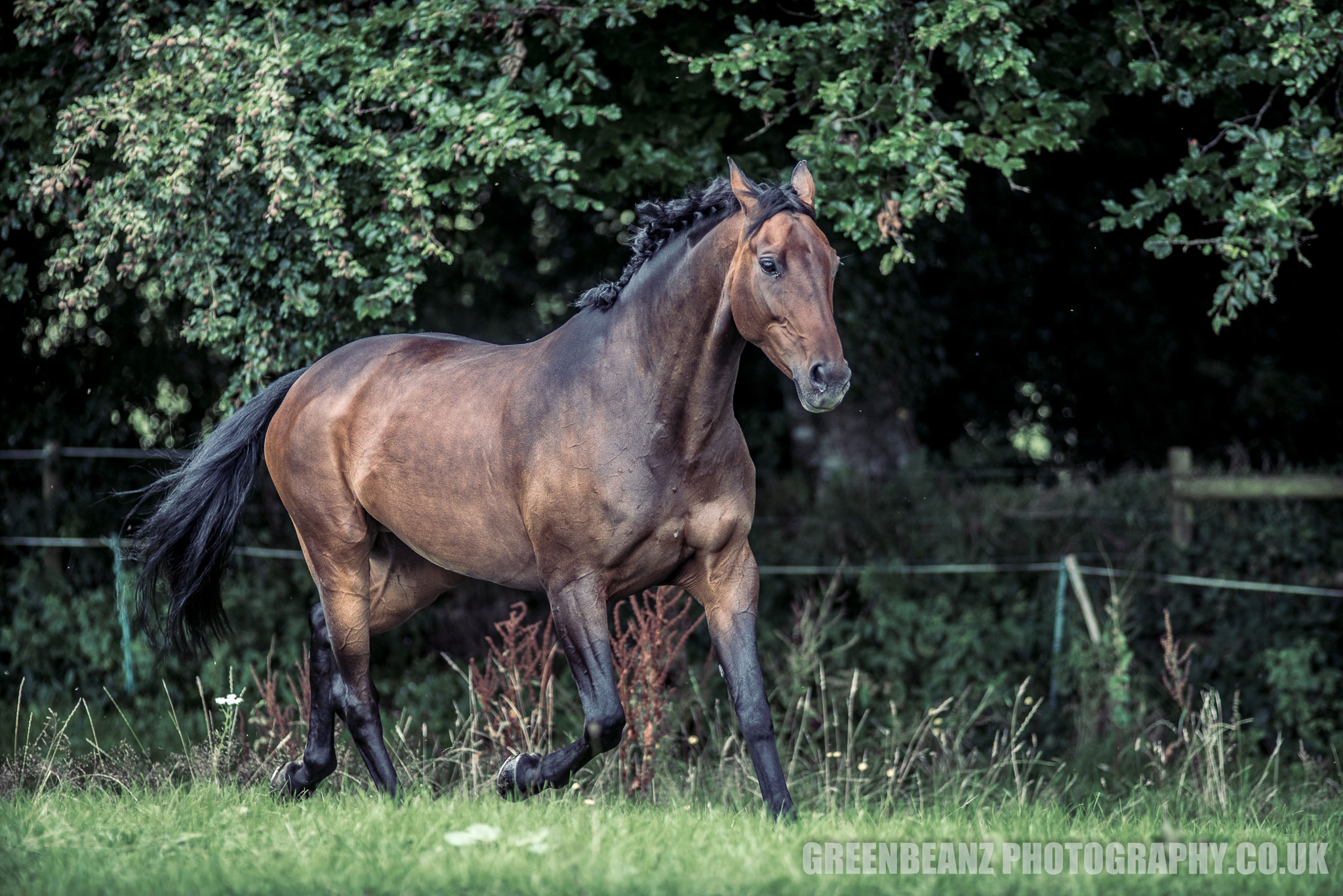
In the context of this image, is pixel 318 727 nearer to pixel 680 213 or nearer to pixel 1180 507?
pixel 680 213

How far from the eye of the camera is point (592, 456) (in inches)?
173

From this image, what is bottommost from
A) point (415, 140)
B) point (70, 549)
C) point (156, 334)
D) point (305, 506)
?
point (70, 549)

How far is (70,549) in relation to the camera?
953 cm

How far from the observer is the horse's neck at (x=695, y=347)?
4.30 m

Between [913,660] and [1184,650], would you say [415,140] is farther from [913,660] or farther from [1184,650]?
[1184,650]

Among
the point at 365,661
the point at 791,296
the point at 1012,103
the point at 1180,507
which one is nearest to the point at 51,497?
the point at 365,661

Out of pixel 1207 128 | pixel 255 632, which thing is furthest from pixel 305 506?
pixel 1207 128

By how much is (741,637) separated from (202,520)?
2709mm

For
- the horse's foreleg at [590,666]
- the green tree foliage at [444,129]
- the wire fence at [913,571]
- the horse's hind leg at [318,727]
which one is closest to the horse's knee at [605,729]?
the horse's foreleg at [590,666]

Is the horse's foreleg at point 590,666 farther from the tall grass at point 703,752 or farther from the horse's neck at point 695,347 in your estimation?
the horse's neck at point 695,347

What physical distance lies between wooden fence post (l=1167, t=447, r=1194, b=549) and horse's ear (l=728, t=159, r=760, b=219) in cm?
484

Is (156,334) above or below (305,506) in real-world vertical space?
above

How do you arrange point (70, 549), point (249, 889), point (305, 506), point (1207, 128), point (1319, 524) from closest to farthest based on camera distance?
point (249, 889), point (305, 506), point (1319, 524), point (1207, 128), point (70, 549)

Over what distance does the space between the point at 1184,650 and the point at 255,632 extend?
20.7ft
